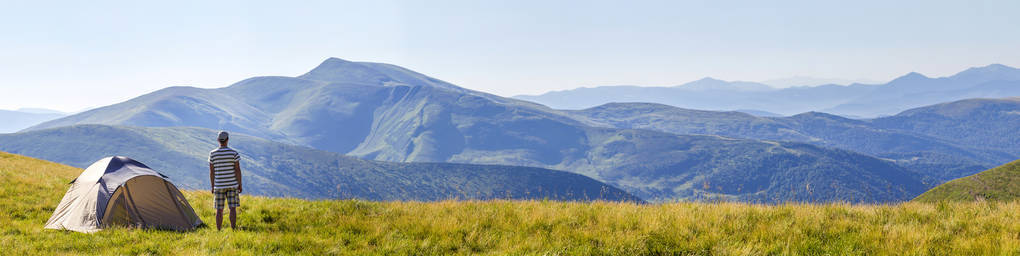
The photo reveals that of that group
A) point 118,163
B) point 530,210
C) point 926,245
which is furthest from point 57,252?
point 926,245

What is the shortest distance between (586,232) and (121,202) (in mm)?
11299

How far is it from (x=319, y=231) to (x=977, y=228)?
42.0 ft

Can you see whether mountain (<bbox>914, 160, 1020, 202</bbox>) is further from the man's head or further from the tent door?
the tent door

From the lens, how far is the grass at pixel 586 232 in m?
8.88

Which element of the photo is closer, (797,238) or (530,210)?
(797,238)

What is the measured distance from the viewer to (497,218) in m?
11.5

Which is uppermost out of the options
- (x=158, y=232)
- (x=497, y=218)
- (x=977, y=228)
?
(x=977, y=228)

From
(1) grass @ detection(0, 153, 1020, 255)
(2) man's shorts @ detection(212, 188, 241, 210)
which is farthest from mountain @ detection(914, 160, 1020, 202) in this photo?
(2) man's shorts @ detection(212, 188, 241, 210)

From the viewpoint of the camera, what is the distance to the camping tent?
1241cm

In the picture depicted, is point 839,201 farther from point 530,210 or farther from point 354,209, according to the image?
point 354,209

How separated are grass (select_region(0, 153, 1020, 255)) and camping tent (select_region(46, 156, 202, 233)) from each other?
2.12ft

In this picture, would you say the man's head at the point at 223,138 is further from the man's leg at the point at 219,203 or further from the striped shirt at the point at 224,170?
the man's leg at the point at 219,203

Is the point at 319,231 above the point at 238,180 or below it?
below

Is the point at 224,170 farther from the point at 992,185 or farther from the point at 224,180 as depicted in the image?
the point at 992,185
